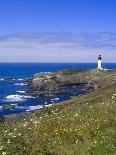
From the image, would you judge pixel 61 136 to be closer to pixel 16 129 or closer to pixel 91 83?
pixel 16 129

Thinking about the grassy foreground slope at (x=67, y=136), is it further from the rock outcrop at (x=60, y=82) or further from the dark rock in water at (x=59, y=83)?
the rock outcrop at (x=60, y=82)

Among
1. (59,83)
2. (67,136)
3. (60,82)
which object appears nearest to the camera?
(67,136)

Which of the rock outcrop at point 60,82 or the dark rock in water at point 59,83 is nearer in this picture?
the dark rock in water at point 59,83

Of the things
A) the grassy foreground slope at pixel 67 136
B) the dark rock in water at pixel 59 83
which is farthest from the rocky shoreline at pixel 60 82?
the grassy foreground slope at pixel 67 136

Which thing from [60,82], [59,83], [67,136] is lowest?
[59,83]

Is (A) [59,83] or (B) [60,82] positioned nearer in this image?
(A) [59,83]

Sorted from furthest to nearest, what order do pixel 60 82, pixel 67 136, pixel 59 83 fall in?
pixel 60 82 < pixel 59 83 < pixel 67 136

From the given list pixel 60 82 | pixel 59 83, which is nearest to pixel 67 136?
pixel 59 83

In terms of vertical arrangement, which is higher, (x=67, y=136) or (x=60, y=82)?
(x=67, y=136)

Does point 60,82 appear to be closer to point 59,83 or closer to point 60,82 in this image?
point 60,82

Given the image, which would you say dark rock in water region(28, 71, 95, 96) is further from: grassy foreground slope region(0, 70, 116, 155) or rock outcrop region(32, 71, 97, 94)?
grassy foreground slope region(0, 70, 116, 155)

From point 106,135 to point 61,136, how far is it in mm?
1778

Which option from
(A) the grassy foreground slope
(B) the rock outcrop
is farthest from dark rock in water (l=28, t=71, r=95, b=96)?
(A) the grassy foreground slope

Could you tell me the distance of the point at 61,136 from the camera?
1733 cm
